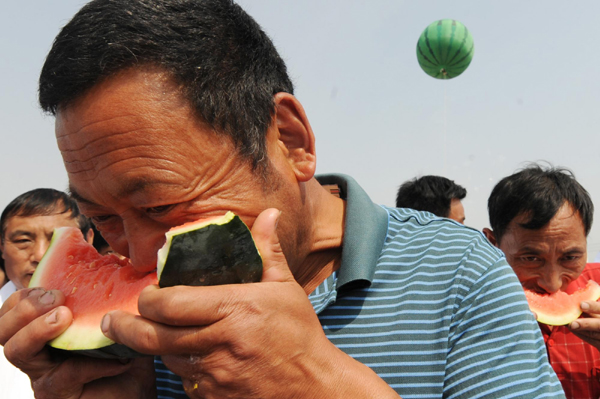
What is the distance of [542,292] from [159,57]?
14.6 ft

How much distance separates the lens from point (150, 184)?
5.46 ft

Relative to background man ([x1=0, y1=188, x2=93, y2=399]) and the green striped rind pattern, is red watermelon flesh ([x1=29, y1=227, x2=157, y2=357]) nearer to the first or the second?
background man ([x1=0, y1=188, x2=93, y2=399])

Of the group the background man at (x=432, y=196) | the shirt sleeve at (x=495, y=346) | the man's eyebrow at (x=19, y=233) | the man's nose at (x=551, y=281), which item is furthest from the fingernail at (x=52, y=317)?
the background man at (x=432, y=196)

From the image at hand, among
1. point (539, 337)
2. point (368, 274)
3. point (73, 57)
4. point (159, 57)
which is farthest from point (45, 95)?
point (539, 337)

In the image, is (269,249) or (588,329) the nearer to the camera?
(269,249)

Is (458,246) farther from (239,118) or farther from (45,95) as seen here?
(45,95)

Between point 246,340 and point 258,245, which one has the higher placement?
point 258,245

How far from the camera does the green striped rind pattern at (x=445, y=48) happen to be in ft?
30.8

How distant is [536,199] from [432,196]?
2.93 meters

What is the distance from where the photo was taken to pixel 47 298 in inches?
70.6

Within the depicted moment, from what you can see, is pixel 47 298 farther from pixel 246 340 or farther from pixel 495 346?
pixel 495 346

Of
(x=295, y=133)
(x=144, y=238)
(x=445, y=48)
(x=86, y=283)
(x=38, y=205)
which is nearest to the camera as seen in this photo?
(x=144, y=238)

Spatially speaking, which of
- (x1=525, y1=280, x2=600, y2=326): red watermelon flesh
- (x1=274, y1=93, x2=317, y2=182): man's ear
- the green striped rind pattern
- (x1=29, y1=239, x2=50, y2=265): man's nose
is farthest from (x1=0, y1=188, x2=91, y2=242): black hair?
the green striped rind pattern

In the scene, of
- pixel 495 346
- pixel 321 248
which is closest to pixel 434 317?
pixel 495 346
